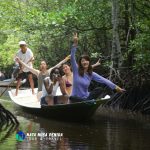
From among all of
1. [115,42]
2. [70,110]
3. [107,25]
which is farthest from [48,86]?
[107,25]

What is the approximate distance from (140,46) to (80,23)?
308cm

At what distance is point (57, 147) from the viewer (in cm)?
696

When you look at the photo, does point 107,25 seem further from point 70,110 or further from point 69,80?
point 70,110

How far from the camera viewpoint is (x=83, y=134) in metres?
8.23

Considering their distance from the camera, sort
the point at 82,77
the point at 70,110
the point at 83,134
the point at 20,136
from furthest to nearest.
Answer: the point at 70,110 < the point at 82,77 < the point at 83,134 < the point at 20,136

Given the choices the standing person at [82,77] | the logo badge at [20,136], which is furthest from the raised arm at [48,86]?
the logo badge at [20,136]

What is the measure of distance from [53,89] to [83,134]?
79.9 inches

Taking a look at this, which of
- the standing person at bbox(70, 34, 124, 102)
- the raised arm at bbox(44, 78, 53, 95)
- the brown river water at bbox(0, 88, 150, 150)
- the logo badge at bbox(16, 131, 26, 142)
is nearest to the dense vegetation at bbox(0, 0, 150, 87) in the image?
the brown river water at bbox(0, 88, 150, 150)

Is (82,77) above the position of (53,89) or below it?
above

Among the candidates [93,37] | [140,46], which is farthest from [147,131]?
[93,37]

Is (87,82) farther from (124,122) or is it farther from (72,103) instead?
(124,122)

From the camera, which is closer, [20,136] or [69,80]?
[20,136]

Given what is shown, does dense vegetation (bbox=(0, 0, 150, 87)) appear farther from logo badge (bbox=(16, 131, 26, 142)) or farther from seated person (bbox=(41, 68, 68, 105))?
logo badge (bbox=(16, 131, 26, 142))

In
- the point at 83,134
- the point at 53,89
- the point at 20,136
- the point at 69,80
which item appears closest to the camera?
the point at 20,136
